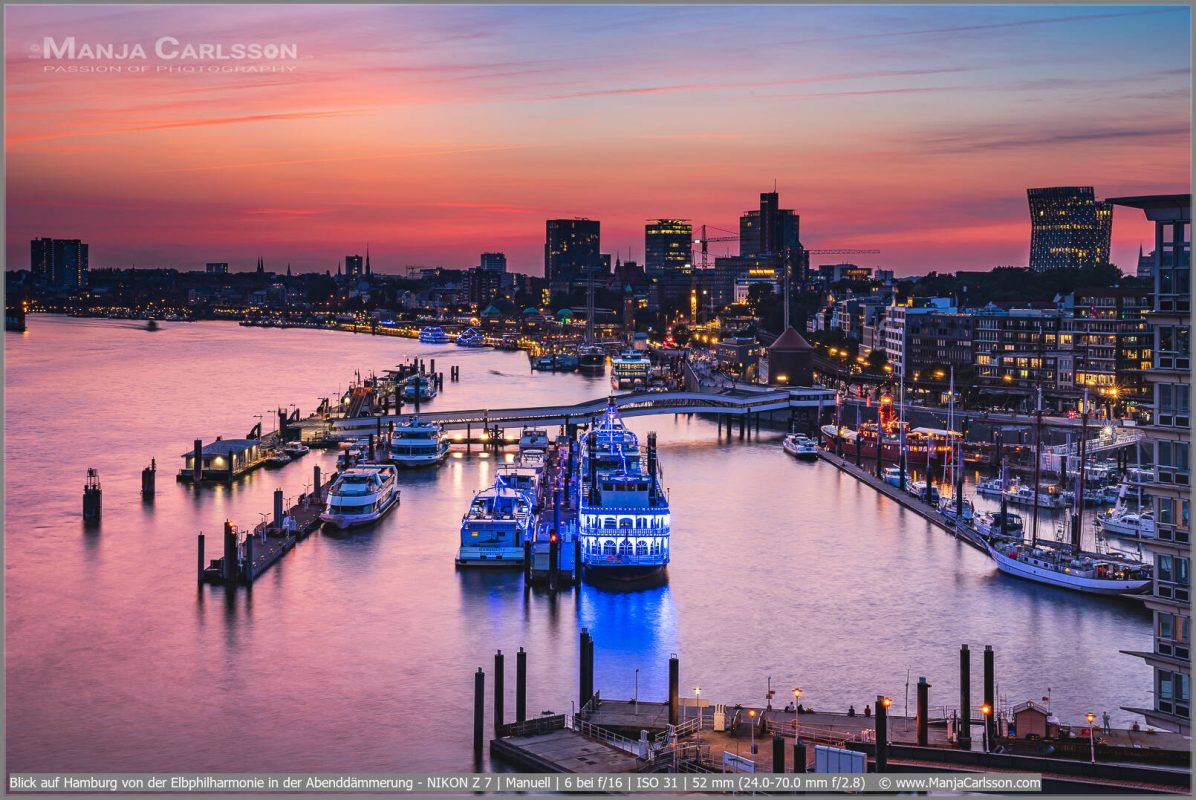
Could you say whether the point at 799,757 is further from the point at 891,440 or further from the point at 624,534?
the point at 891,440

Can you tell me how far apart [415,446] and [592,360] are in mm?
32755

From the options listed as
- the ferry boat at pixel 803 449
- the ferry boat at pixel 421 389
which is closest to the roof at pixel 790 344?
the ferry boat at pixel 803 449

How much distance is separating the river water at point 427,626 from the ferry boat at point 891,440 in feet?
7.70

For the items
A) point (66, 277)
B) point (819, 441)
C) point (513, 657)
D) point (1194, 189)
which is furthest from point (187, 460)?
point (66, 277)

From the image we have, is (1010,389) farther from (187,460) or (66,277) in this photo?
(66,277)

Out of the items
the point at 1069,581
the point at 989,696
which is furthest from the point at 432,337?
the point at 989,696

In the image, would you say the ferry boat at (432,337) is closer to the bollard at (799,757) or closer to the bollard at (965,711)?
the bollard at (965,711)

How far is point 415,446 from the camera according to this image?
24016 millimetres

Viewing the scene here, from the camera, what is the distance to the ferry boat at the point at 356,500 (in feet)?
→ 58.9

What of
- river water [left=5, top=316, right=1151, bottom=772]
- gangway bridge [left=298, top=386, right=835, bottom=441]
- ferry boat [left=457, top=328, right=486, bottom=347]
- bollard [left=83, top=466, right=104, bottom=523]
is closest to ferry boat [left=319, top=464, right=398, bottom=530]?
river water [left=5, top=316, right=1151, bottom=772]

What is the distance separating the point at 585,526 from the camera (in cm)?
1537

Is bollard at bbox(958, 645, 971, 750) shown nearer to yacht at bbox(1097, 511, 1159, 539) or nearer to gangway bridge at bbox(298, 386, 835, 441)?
yacht at bbox(1097, 511, 1159, 539)

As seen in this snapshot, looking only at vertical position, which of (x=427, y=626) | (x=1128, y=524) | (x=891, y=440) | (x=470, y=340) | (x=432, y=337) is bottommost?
(x=427, y=626)

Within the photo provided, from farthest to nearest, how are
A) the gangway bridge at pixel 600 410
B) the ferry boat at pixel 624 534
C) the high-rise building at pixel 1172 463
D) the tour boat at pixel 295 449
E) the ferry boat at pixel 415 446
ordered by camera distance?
the gangway bridge at pixel 600 410 → the tour boat at pixel 295 449 → the ferry boat at pixel 415 446 → the ferry boat at pixel 624 534 → the high-rise building at pixel 1172 463
